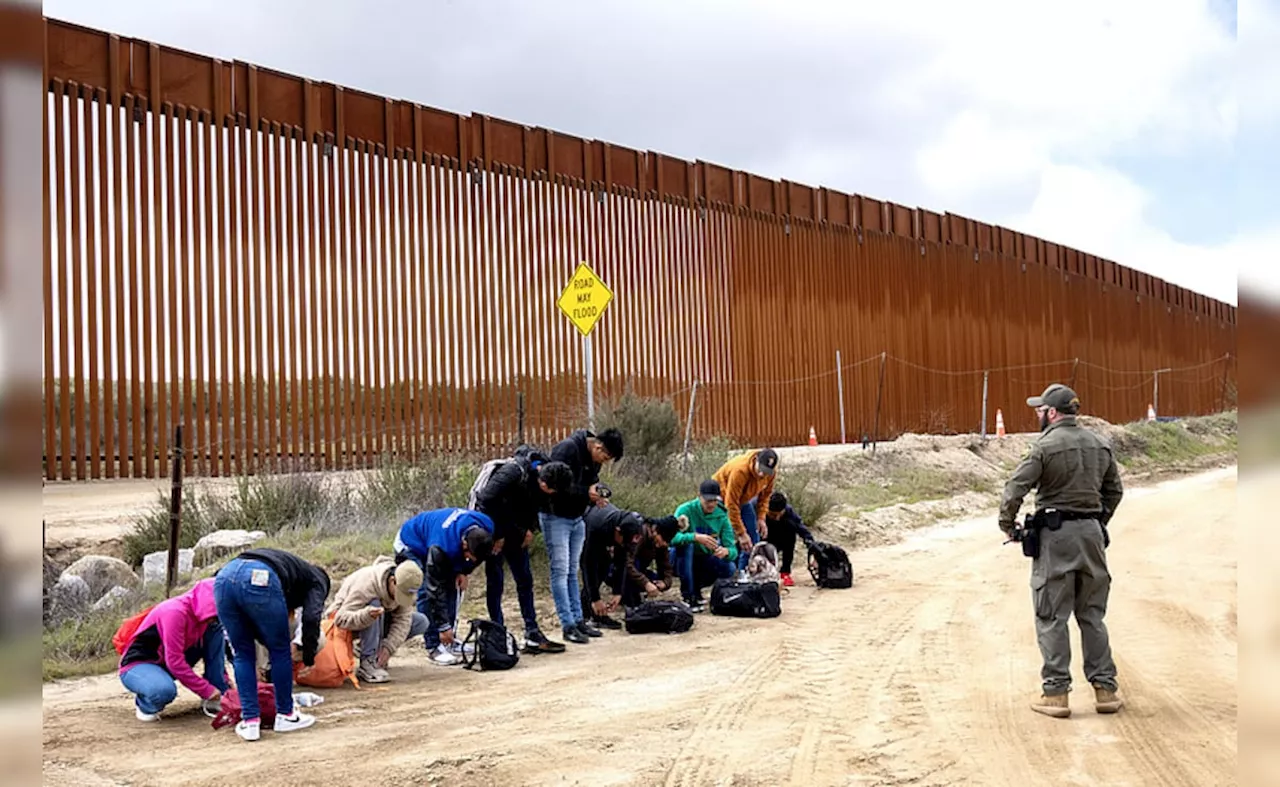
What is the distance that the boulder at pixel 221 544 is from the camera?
1091cm

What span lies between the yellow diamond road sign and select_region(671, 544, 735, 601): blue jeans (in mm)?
3084

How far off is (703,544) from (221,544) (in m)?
4.80

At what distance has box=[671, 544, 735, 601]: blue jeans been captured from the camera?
1100 centimetres

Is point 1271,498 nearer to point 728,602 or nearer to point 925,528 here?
point 728,602

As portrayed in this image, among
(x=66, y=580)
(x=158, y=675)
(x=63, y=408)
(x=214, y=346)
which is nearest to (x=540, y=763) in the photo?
(x=158, y=675)

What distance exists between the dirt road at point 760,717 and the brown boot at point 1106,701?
0.32 ft

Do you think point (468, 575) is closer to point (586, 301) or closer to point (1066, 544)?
point (1066, 544)

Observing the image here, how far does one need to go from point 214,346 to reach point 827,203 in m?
15.6

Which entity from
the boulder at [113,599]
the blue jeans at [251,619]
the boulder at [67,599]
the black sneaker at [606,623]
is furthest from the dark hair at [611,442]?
the boulder at [67,599]

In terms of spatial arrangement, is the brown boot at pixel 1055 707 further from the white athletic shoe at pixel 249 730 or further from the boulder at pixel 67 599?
the boulder at pixel 67 599

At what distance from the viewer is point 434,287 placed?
1675cm

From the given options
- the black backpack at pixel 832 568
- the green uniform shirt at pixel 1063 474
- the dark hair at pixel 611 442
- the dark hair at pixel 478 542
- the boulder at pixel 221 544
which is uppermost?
the dark hair at pixel 611 442

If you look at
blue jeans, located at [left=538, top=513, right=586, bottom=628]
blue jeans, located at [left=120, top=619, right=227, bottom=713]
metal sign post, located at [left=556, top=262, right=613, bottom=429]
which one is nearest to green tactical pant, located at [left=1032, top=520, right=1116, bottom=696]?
blue jeans, located at [left=538, top=513, right=586, bottom=628]

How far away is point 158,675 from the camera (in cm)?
694
